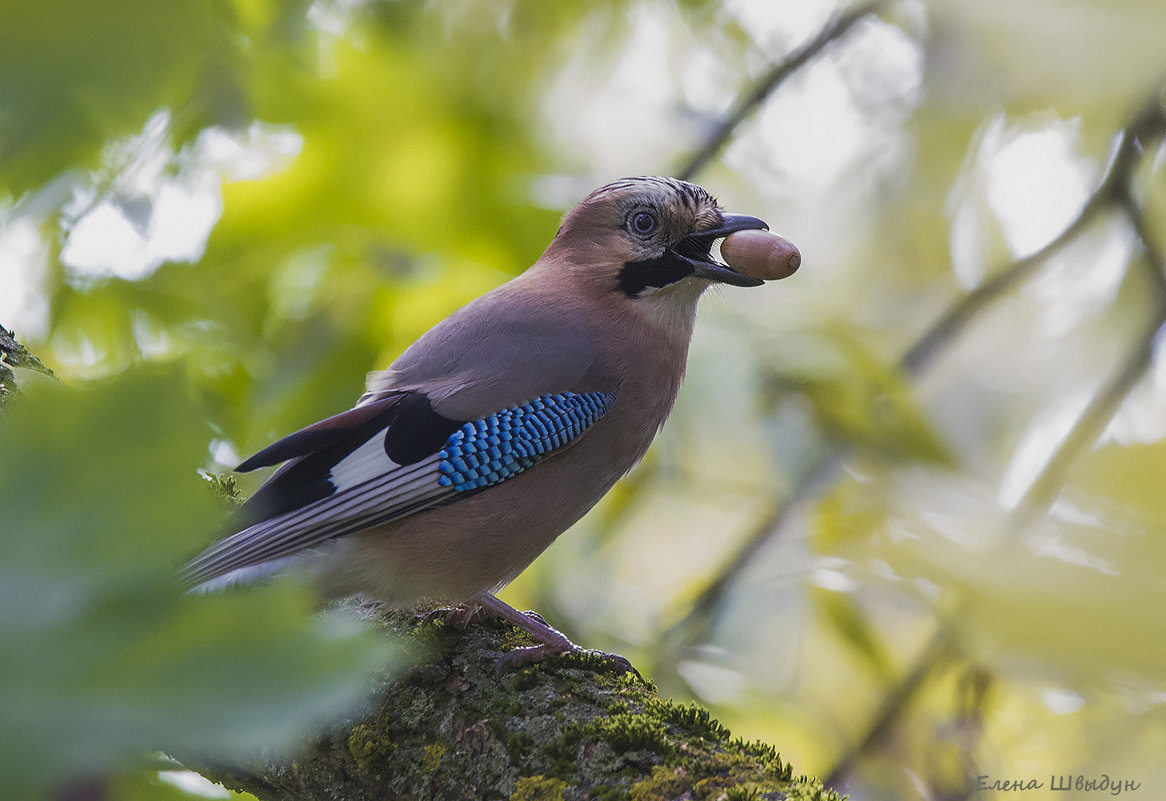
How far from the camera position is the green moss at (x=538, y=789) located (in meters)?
1.93

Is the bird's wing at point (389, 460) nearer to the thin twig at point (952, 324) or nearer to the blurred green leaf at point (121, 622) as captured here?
the thin twig at point (952, 324)

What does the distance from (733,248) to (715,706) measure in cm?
146

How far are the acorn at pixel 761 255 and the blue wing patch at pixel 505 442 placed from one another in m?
0.72

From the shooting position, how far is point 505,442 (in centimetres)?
287

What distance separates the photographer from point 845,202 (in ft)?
15.5

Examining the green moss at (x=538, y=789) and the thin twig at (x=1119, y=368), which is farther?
the thin twig at (x=1119, y=368)

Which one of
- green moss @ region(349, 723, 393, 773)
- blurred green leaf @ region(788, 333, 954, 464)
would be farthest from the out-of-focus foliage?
green moss @ region(349, 723, 393, 773)

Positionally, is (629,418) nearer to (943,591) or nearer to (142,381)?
(943,591)

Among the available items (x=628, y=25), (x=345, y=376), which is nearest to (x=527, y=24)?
(x=628, y=25)

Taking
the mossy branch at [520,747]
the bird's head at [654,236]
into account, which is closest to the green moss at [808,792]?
the mossy branch at [520,747]

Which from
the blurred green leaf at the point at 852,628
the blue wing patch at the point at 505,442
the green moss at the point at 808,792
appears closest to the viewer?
the green moss at the point at 808,792

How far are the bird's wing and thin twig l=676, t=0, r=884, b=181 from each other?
114cm

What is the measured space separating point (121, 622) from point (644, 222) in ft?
10.1

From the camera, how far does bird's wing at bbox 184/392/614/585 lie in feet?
8.71
